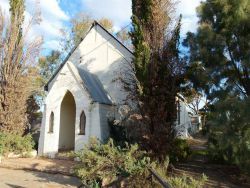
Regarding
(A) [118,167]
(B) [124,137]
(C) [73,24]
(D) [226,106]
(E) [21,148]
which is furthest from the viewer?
(C) [73,24]

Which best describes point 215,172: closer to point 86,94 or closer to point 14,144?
point 86,94

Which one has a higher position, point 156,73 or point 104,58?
point 104,58

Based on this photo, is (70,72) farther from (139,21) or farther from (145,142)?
(145,142)

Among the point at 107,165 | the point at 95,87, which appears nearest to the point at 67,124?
the point at 95,87

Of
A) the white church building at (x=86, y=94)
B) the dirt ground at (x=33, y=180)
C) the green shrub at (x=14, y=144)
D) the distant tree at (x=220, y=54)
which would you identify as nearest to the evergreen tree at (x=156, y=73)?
the distant tree at (x=220, y=54)

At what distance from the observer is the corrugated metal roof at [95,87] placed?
56.3 ft

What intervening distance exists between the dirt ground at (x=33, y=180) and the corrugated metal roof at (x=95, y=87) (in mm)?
5181

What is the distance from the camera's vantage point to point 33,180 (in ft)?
39.9

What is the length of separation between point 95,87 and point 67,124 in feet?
13.1

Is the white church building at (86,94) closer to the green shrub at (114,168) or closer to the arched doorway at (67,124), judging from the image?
the arched doorway at (67,124)

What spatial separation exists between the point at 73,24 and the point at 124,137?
26.5 meters

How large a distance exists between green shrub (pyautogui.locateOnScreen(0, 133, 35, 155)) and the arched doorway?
2.43m

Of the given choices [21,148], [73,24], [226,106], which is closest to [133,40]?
[226,106]

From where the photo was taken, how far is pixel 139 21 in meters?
13.5
